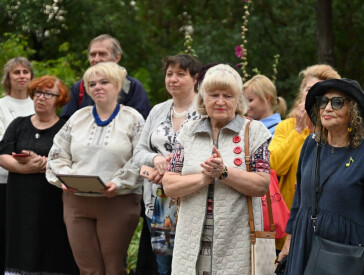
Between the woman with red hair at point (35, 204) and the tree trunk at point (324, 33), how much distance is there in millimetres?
6935

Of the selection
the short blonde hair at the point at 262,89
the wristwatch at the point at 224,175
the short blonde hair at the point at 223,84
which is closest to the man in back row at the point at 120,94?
the short blonde hair at the point at 262,89

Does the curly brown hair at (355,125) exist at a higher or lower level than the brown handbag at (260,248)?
higher

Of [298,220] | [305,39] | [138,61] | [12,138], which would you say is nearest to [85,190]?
[12,138]

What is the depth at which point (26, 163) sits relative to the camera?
6785mm

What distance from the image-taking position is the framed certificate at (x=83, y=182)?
590cm

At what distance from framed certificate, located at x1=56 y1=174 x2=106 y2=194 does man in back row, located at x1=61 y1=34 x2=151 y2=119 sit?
1.12 meters

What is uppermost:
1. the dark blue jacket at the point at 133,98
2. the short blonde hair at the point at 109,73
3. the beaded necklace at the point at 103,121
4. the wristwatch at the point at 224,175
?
the short blonde hair at the point at 109,73

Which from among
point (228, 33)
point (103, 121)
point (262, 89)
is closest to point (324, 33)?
point (228, 33)

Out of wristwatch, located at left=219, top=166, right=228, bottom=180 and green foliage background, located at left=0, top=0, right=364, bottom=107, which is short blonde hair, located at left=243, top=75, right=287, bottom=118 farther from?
green foliage background, located at left=0, top=0, right=364, bottom=107

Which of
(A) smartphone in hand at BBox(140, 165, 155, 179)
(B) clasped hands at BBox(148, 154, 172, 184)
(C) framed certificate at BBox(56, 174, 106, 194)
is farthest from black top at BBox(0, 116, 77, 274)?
(B) clasped hands at BBox(148, 154, 172, 184)

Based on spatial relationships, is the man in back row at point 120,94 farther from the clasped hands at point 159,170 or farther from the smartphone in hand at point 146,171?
the clasped hands at point 159,170

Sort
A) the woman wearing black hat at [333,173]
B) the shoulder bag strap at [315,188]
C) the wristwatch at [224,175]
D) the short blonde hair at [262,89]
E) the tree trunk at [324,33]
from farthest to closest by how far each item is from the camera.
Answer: the tree trunk at [324,33] < the short blonde hair at [262,89] < the wristwatch at [224,175] < the shoulder bag strap at [315,188] < the woman wearing black hat at [333,173]

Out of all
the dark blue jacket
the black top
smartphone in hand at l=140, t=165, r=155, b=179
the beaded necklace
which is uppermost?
the dark blue jacket

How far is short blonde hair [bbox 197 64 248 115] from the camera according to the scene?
198 inches
